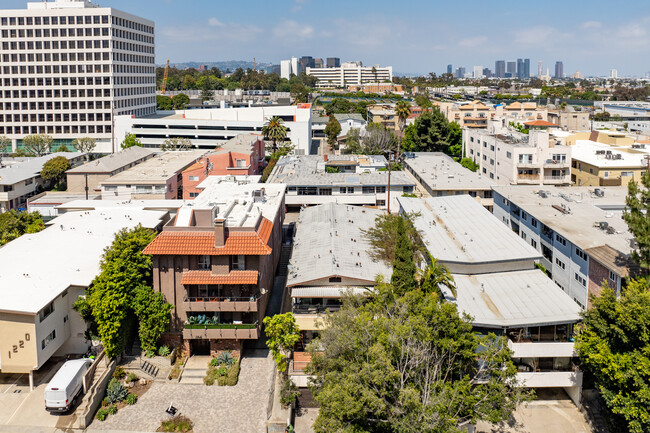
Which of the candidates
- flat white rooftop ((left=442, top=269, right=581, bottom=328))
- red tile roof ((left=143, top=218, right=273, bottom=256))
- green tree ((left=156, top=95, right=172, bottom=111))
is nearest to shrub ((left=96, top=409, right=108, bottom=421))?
red tile roof ((left=143, top=218, right=273, bottom=256))

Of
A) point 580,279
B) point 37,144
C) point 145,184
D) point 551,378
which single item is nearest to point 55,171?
point 145,184

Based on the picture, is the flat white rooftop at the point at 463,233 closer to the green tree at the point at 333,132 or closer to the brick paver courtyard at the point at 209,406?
the brick paver courtyard at the point at 209,406

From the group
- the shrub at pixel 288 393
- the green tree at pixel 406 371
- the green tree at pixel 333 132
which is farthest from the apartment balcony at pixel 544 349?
the green tree at pixel 333 132

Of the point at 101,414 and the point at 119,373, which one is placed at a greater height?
the point at 119,373

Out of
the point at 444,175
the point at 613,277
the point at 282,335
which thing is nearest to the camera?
the point at 282,335

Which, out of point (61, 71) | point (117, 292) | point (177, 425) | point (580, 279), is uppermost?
point (61, 71)

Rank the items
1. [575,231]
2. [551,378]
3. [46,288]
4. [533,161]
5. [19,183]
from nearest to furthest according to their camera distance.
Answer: [551,378]
[46,288]
[575,231]
[533,161]
[19,183]

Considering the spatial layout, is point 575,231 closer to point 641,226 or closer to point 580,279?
point 580,279

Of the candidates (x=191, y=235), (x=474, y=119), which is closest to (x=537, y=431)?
(x=191, y=235)

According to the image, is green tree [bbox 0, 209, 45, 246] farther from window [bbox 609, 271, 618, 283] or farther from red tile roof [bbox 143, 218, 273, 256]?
window [bbox 609, 271, 618, 283]
